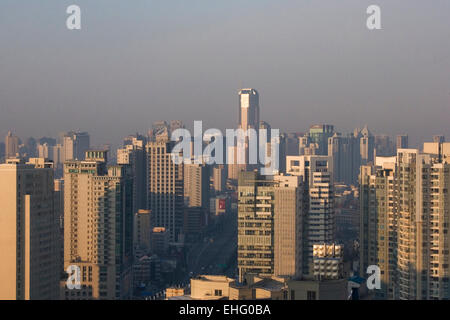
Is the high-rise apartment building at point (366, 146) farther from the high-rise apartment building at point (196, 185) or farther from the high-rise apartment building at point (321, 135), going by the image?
the high-rise apartment building at point (196, 185)

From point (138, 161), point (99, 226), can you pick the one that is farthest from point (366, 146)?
point (99, 226)

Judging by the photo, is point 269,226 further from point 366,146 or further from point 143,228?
point 366,146

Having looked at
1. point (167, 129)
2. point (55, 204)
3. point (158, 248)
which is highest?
point (167, 129)

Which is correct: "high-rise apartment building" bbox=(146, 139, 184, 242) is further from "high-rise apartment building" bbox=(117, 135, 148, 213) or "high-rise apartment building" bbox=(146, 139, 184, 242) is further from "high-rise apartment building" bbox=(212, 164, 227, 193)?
"high-rise apartment building" bbox=(212, 164, 227, 193)

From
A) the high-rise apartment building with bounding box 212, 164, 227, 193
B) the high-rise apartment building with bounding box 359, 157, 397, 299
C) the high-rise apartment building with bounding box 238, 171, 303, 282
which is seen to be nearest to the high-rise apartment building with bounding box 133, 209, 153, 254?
the high-rise apartment building with bounding box 238, 171, 303, 282

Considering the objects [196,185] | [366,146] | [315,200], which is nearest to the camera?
[315,200]

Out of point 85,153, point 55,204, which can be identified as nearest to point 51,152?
point 85,153
